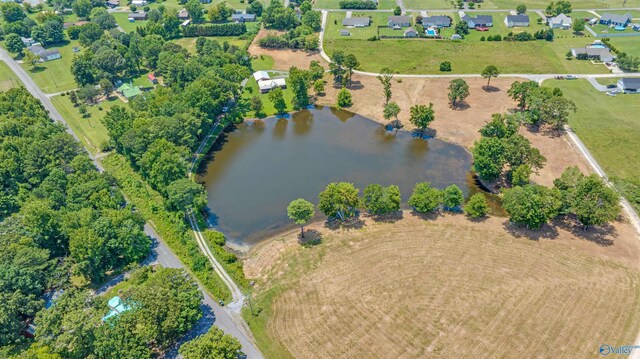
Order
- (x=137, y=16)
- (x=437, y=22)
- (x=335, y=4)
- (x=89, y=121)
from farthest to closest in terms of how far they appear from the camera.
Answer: (x=335, y=4)
(x=137, y=16)
(x=437, y=22)
(x=89, y=121)

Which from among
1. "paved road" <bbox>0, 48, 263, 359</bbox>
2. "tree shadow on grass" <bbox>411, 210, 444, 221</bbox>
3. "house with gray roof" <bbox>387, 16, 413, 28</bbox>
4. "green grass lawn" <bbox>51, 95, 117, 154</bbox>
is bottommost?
"green grass lawn" <bbox>51, 95, 117, 154</bbox>

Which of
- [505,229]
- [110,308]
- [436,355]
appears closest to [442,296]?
[436,355]

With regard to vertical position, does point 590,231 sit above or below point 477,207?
below

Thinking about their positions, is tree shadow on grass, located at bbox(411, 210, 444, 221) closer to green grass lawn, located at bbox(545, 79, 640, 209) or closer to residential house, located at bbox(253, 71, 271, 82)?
green grass lawn, located at bbox(545, 79, 640, 209)

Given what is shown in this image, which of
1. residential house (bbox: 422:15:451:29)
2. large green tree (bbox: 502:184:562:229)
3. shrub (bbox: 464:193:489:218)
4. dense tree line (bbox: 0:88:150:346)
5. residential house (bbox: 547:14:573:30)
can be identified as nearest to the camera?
dense tree line (bbox: 0:88:150:346)

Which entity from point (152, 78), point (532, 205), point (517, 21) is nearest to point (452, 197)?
point (532, 205)

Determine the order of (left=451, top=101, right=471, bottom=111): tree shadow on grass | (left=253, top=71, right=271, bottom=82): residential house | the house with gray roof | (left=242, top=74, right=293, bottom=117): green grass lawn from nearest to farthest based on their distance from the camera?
1. (left=451, top=101, right=471, bottom=111): tree shadow on grass
2. (left=242, top=74, right=293, bottom=117): green grass lawn
3. (left=253, top=71, right=271, bottom=82): residential house
4. the house with gray roof

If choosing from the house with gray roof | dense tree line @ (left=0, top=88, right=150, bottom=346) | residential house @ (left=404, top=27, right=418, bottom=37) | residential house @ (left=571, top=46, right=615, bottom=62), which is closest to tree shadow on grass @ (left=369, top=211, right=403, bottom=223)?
dense tree line @ (left=0, top=88, right=150, bottom=346)

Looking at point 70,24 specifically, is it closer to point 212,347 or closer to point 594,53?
point 212,347
